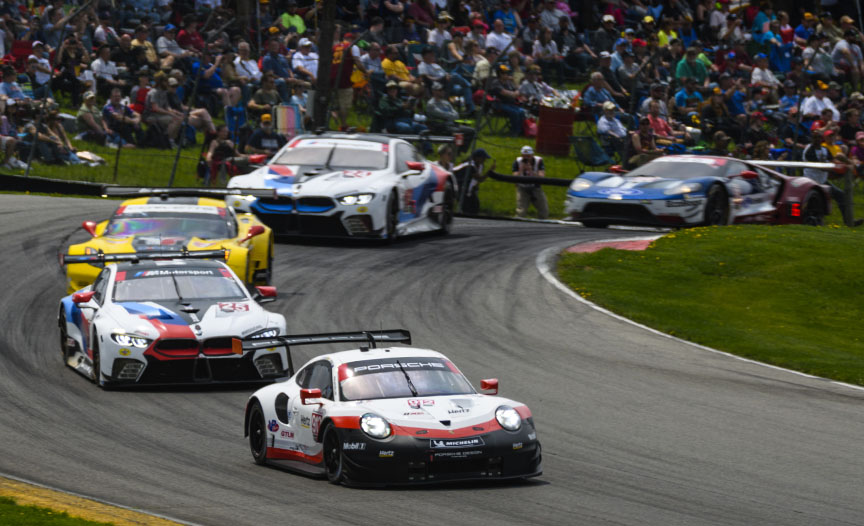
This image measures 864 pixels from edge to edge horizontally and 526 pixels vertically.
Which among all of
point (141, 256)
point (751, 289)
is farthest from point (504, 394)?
point (751, 289)

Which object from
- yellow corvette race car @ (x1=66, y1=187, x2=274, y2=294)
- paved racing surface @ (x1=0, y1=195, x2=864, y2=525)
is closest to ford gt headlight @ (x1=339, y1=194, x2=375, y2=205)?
paved racing surface @ (x1=0, y1=195, x2=864, y2=525)

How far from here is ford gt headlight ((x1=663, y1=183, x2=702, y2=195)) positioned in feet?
72.1

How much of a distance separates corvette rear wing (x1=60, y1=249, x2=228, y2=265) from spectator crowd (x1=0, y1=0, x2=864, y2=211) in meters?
8.10

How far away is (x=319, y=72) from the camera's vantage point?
25188 millimetres

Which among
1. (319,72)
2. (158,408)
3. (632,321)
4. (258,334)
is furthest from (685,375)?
(319,72)

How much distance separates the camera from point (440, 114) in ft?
83.5

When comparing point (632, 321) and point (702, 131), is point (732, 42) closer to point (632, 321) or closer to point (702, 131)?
point (702, 131)

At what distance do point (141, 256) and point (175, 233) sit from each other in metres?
2.02

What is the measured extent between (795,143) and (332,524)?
776 inches

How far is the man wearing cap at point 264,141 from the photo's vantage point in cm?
2416

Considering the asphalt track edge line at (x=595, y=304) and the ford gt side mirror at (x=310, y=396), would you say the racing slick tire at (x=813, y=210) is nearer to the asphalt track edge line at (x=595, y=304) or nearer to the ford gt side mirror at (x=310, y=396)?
the asphalt track edge line at (x=595, y=304)

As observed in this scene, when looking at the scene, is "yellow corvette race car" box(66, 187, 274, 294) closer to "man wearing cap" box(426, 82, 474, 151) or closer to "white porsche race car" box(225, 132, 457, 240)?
"white porsche race car" box(225, 132, 457, 240)

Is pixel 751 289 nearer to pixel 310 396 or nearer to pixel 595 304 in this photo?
pixel 595 304

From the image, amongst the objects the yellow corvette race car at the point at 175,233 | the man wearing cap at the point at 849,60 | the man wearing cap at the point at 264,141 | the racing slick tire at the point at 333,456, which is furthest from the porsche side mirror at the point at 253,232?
the man wearing cap at the point at 849,60
